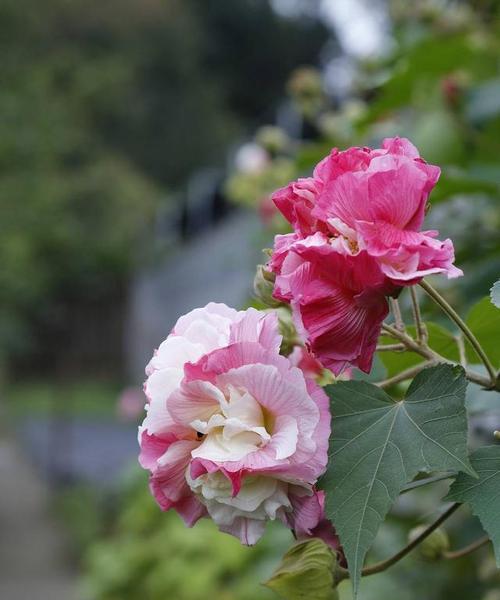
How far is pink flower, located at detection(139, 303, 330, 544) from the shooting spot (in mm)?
443

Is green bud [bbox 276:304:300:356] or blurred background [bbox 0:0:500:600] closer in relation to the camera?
green bud [bbox 276:304:300:356]

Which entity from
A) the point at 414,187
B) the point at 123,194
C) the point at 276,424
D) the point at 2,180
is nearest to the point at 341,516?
the point at 276,424

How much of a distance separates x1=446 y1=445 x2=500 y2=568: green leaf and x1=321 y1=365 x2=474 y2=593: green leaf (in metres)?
0.03

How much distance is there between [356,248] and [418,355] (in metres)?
0.15

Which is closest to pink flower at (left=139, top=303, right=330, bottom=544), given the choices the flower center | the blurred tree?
the flower center

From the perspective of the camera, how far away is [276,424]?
1.49 ft

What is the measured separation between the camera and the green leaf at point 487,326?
1.75 feet

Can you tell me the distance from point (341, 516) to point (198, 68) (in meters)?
19.8

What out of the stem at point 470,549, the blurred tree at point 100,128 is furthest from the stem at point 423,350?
the blurred tree at point 100,128

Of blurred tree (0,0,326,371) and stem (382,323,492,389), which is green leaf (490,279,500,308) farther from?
blurred tree (0,0,326,371)

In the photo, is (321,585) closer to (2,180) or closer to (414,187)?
(414,187)

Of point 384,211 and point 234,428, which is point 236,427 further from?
point 384,211

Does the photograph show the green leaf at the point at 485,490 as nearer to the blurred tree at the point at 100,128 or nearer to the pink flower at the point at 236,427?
the pink flower at the point at 236,427

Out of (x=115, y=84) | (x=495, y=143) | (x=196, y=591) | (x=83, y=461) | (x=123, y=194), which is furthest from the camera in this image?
(x=123, y=194)
